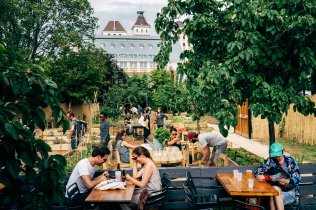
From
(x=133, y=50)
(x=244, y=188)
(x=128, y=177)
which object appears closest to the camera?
(x=244, y=188)

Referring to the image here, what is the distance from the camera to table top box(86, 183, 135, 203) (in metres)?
5.02

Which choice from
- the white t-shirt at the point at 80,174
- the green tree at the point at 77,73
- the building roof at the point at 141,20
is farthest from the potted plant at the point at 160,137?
the building roof at the point at 141,20

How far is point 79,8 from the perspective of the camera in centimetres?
3188

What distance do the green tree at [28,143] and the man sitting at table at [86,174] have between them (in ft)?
8.76

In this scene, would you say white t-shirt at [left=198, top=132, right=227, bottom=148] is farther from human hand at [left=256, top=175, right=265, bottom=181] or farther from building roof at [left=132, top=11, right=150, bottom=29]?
building roof at [left=132, top=11, right=150, bottom=29]

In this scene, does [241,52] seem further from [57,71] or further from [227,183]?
[57,71]

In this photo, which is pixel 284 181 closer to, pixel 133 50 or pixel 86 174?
pixel 86 174

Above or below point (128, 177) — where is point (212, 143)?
above

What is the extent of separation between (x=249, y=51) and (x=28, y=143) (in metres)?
3.75

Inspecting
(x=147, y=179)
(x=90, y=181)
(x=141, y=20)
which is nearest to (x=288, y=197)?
(x=147, y=179)

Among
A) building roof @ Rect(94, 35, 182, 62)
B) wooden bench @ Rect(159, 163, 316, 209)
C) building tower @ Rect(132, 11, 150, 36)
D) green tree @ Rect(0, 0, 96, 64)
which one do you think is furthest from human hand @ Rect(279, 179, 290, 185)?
building tower @ Rect(132, 11, 150, 36)

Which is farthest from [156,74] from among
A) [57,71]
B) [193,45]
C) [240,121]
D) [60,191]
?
[60,191]

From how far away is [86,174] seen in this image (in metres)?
5.69

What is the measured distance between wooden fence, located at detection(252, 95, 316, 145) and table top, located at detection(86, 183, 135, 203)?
1162cm
